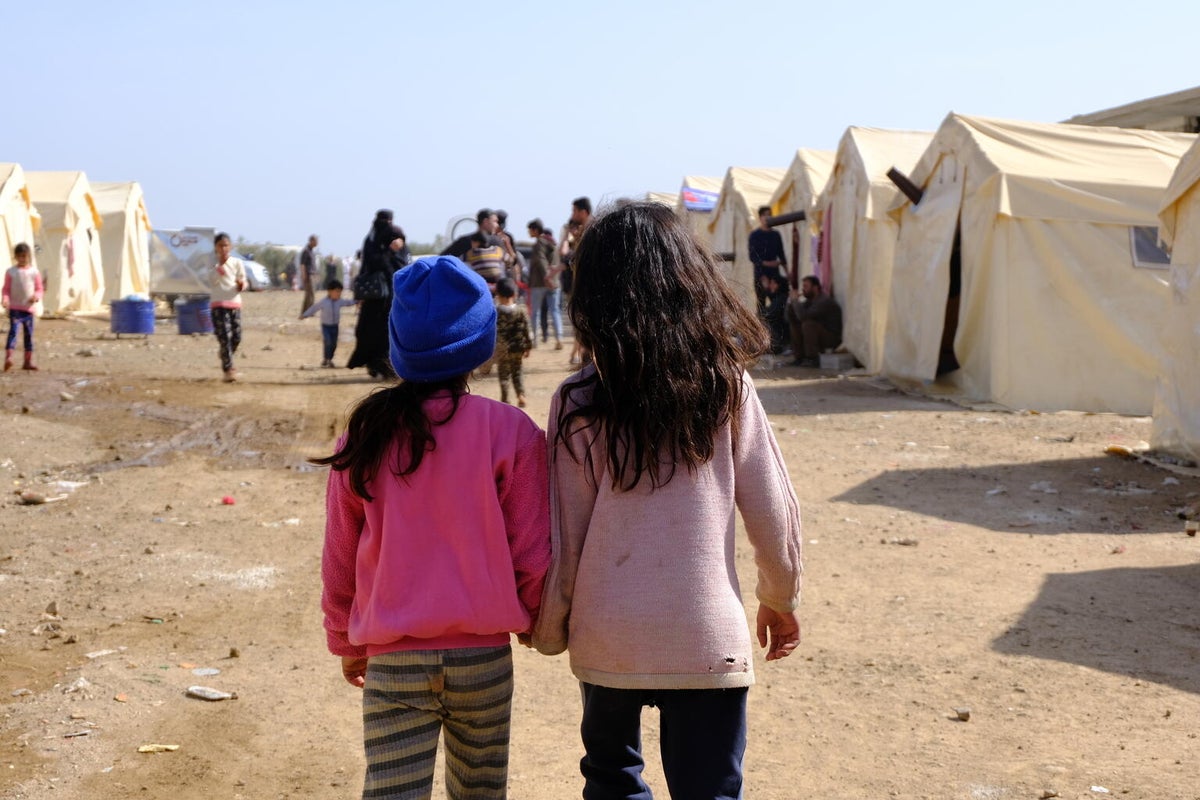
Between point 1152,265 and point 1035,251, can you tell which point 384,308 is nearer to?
point 1035,251

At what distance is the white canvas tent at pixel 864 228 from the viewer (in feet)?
49.4

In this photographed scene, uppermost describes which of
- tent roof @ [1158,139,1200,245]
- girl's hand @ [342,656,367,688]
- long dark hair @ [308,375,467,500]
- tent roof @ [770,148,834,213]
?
tent roof @ [770,148,834,213]

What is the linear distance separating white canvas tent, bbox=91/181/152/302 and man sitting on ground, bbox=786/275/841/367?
18999 mm

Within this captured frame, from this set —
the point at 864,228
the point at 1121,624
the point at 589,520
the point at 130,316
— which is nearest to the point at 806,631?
the point at 1121,624

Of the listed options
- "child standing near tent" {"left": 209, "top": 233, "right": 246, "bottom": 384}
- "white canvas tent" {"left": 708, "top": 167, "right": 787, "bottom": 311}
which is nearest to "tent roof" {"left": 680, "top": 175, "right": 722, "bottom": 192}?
"white canvas tent" {"left": 708, "top": 167, "right": 787, "bottom": 311}

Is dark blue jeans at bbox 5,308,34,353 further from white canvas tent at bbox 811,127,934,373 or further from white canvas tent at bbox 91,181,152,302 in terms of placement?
white canvas tent at bbox 91,181,152,302

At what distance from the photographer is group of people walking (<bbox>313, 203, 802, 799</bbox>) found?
2.32 meters

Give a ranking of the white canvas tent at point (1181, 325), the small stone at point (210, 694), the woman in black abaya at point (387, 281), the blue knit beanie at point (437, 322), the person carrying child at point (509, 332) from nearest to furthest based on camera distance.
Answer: the blue knit beanie at point (437, 322) < the small stone at point (210, 694) < the white canvas tent at point (1181, 325) < the person carrying child at point (509, 332) < the woman in black abaya at point (387, 281)

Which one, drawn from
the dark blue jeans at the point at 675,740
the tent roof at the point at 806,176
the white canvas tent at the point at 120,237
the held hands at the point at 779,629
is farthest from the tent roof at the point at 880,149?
the white canvas tent at the point at 120,237

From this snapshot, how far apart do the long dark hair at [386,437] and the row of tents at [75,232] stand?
945 inches

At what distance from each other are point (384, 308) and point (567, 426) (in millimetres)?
11601

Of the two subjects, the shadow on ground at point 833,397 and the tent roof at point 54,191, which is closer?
the shadow on ground at point 833,397

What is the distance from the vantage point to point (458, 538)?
93.1 inches

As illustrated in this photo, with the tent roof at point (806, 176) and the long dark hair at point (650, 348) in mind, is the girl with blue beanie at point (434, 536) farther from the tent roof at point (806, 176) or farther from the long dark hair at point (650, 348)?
the tent roof at point (806, 176)
